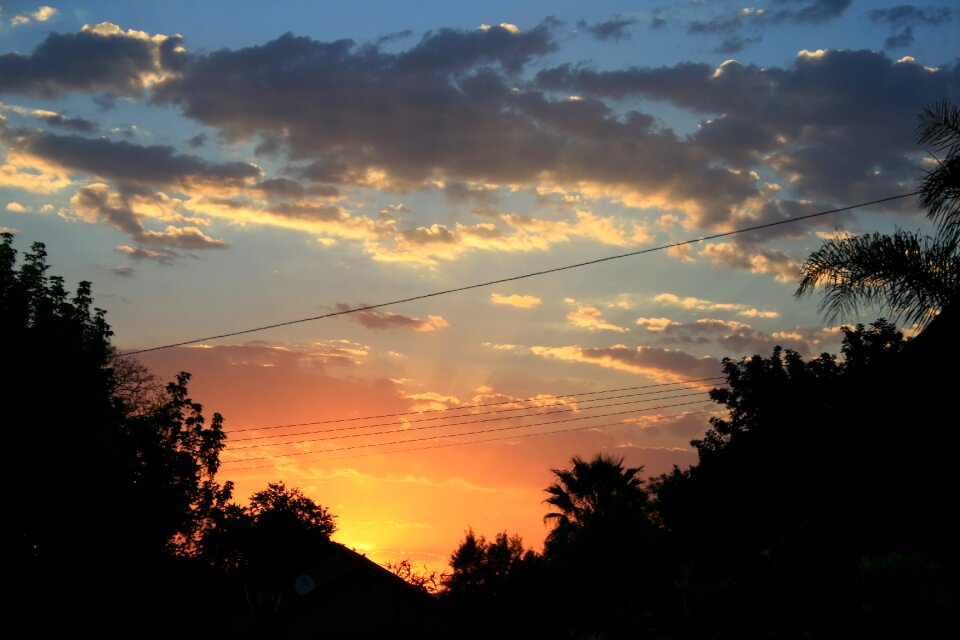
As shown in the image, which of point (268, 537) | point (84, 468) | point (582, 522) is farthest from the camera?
Result: point (582, 522)

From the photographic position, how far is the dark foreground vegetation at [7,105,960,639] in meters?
7.15

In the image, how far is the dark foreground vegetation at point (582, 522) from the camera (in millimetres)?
7152

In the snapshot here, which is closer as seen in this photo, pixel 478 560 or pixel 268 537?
pixel 268 537

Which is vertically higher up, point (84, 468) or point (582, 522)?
point (84, 468)

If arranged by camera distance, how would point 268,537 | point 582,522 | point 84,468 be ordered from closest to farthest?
point 84,468, point 268,537, point 582,522

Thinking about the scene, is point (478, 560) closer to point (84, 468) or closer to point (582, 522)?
point (582, 522)

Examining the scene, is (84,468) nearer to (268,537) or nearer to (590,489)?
(268,537)

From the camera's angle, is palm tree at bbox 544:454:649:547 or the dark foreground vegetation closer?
the dark foreground vegetation

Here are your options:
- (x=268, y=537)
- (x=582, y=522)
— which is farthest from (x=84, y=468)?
(x=582, y=522)

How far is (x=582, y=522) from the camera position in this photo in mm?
40875

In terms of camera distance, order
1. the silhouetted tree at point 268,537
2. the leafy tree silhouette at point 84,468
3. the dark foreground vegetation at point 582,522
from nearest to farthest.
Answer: the dark foreground vegetation at point 582,522, the leafy tree silhouette at point 84,468, the silhouetted tree at point 268,537

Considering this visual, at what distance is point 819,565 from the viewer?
8102 millimetres

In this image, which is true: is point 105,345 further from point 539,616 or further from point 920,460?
point 920,460

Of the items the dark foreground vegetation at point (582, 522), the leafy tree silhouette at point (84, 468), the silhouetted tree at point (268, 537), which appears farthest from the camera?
the silhouetted tree at point (268, 537)
